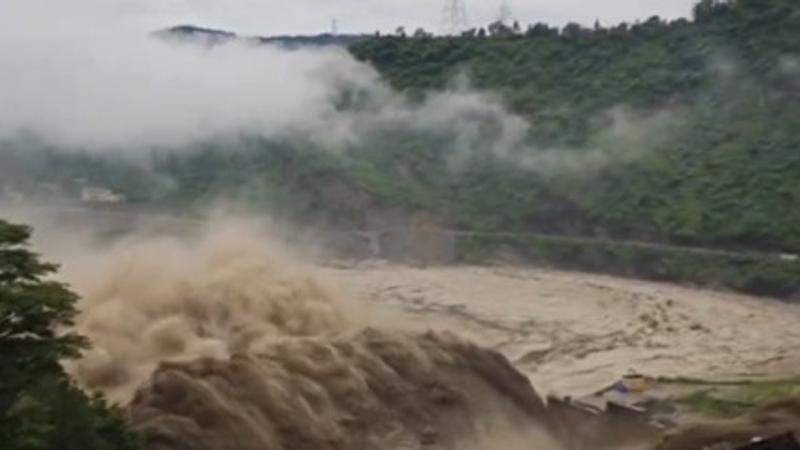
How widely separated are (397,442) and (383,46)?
3667 inches

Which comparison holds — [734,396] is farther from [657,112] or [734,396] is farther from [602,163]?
[657,112]

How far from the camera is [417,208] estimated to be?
98062 millimetres

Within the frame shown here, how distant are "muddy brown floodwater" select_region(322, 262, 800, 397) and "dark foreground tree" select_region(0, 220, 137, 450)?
2753cm

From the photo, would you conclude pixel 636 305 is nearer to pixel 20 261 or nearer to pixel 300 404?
pixel 300 404

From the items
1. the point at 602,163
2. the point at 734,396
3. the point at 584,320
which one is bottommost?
the point at 734,396

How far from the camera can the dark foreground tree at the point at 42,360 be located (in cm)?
2483

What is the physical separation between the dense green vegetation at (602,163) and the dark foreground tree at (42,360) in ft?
203

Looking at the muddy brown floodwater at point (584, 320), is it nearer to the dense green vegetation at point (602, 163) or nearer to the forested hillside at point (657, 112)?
the dense green vegetation at point (602, 163)

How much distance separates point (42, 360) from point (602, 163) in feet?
260

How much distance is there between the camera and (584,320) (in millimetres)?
71812

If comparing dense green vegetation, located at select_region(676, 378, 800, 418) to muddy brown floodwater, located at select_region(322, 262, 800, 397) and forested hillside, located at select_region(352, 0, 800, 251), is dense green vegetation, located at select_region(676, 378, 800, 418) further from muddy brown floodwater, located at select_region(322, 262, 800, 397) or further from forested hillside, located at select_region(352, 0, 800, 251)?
forested hillside, located at select_region(352, 0, 800, 251)

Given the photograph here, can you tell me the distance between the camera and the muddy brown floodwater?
58.5 metres

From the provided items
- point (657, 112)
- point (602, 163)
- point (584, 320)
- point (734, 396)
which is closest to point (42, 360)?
point (734, 396)

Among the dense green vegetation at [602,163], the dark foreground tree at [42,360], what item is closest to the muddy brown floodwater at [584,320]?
the dense green vegetation at [602,163]
